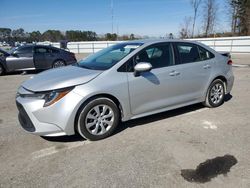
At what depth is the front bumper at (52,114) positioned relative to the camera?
363 cm

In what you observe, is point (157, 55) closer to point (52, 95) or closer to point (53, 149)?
point (52, 95)

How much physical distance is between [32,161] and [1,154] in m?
0.58

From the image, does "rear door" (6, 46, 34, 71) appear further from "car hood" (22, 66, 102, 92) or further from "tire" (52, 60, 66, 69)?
"car hood" (22, 66, 102, 92)

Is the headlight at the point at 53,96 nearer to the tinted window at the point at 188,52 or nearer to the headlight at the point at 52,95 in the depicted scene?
the headlight at the point at 52,95

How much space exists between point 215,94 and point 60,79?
348cm

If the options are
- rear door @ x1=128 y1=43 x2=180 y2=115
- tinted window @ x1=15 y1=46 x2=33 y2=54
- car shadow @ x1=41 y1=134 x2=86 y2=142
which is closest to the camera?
car shadow @ x1=41 y1=134 x2=86 y2=142

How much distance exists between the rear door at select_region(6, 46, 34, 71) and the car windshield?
25.4 feet

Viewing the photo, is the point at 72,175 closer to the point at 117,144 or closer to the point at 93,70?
the point at 117,144

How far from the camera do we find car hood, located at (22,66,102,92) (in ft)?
12.2

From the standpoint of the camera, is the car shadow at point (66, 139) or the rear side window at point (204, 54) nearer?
the car shadow at point (66, 139)

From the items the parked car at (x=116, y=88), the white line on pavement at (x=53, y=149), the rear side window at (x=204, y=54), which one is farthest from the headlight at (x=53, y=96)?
the rear side window at (x=204, y=54)

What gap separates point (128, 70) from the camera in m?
4.20

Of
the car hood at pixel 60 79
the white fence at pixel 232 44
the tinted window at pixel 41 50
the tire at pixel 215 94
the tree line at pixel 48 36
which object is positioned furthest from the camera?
the tree line at pixel 48 36

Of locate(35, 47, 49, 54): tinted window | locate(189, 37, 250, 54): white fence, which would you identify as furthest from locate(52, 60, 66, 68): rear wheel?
locate(189, 37, 250, 54): white fence
